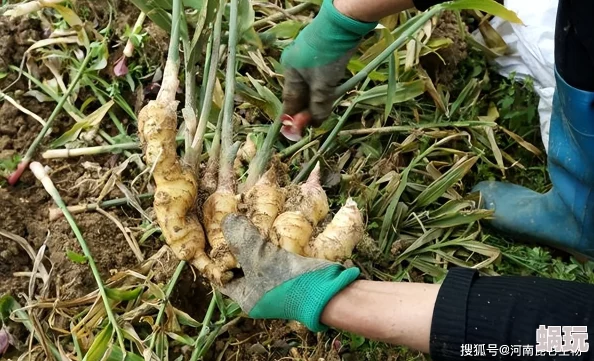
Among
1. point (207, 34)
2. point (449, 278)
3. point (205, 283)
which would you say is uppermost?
point (207, 34)

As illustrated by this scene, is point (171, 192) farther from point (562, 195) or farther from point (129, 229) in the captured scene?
point (562, 195)

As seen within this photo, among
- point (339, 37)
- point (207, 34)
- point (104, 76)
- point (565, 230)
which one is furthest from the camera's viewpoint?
point (104, 76)

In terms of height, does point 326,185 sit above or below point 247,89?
below

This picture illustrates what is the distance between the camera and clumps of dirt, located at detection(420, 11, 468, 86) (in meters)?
1.52

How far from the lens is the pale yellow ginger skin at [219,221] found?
0.98 metres

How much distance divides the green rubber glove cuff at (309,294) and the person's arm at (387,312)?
0.02m

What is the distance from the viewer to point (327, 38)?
106 centimetres

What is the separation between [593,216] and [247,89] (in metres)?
0.79

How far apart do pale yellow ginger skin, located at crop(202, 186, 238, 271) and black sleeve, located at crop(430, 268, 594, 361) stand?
348 mm

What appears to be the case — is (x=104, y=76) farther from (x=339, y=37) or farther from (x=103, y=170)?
(x=339, y=37)

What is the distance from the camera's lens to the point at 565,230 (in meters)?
1.34

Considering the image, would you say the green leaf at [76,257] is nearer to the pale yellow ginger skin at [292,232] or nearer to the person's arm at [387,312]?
the pale yellow ginger skin at [292,232]

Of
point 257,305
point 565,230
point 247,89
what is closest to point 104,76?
point 247,89

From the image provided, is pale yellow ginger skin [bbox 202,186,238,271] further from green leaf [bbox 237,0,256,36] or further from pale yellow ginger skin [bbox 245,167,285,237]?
green leaf [bbox 237,0,256,36]
